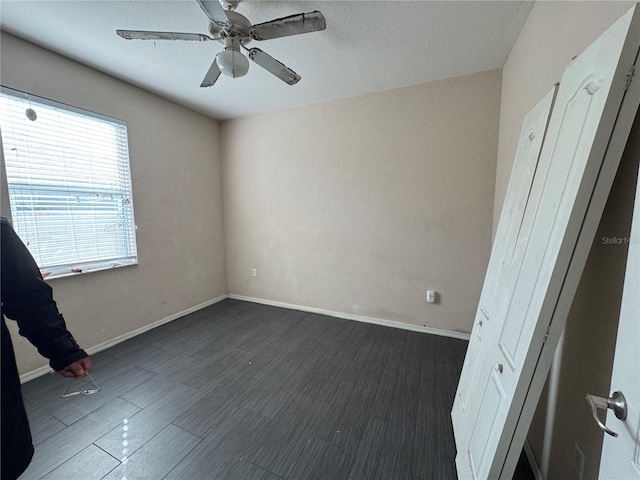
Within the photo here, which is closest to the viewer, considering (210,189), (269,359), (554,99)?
(554,99)

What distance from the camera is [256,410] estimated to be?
5.68ft

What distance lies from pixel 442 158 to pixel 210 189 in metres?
3.14

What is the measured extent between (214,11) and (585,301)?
2257mm

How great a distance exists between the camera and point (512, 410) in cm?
93

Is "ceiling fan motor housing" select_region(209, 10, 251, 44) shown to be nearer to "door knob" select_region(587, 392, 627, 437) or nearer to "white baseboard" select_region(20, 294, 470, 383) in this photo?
"door knob" select_region(587, 392, 627, 437)

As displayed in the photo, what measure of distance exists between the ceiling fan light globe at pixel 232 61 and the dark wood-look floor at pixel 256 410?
7.69ft

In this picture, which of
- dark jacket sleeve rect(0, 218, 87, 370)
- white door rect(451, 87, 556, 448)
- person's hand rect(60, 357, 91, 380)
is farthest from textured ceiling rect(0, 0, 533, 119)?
person's hand rect(60, 357, 91, 380)

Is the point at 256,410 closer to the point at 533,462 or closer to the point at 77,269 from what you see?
the point at 533,462

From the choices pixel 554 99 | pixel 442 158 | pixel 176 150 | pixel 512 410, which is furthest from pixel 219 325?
pixel 554 99

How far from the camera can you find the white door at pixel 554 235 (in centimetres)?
76

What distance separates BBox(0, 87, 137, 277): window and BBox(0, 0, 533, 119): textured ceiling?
56cm

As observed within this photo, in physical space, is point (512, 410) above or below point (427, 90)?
below

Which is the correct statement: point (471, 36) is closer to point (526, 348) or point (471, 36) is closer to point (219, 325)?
point (526, 348)

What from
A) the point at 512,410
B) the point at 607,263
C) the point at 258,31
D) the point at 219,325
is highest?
the point at 258,31
